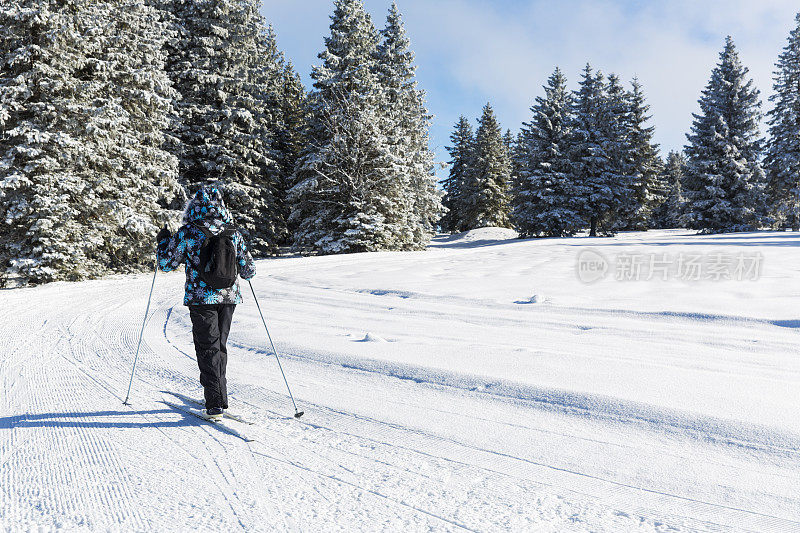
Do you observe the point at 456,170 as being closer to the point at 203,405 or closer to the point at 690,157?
the point at 690,157

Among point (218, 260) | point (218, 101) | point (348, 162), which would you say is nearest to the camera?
point (218, 260)

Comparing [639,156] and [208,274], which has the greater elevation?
[639,156]

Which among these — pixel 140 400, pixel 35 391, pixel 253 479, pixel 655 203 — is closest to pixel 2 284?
pixel 35 391

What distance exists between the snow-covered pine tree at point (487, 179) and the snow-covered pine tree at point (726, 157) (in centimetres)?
1570

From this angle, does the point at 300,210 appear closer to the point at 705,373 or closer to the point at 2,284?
the point at 2,284

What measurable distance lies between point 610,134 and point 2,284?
36.3m

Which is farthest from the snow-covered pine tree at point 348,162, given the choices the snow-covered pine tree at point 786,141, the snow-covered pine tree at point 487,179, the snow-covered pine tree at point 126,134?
the snow-covered pine tree at point 786,141

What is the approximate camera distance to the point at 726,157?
3081cm

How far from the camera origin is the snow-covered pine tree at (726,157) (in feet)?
100

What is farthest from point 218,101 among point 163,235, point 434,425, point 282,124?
point 434,425

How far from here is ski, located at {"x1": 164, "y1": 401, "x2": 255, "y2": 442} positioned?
129 inches

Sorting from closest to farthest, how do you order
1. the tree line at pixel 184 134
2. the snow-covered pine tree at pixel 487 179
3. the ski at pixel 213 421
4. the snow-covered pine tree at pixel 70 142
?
the ski at pixel 213 421 → the snow-covered pine tree at pixel 70 142 → the tree line at pixel 184 134 → the snow-covered pine tree at pixel 487 179

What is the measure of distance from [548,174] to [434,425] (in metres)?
31.6

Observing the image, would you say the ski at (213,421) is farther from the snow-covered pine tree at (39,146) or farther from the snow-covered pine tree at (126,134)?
the snow-covered pine tree at (126,134)
